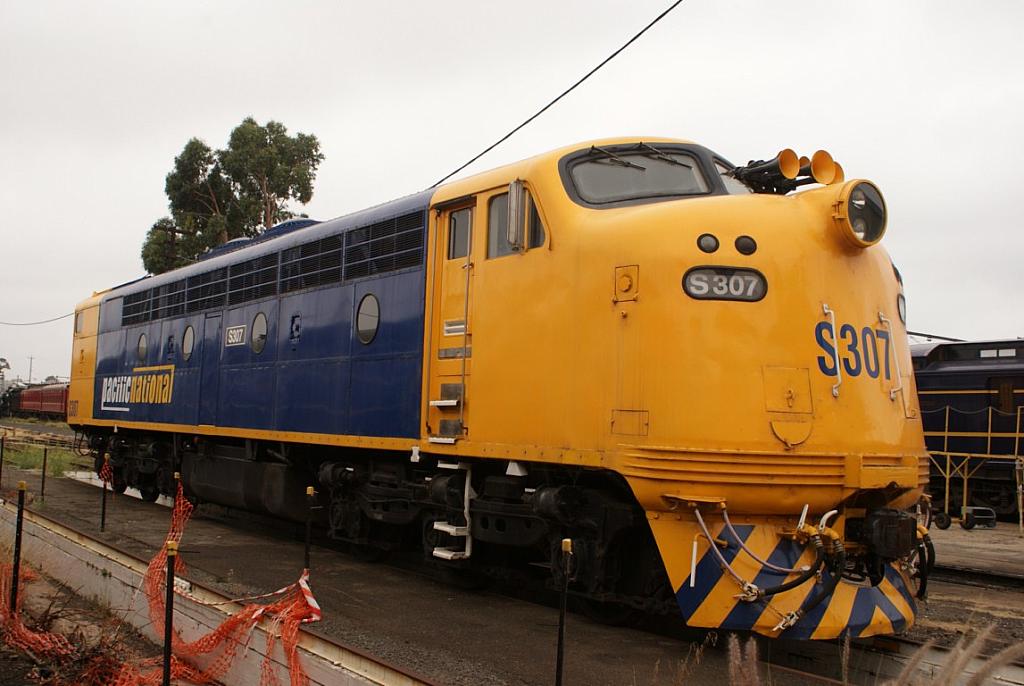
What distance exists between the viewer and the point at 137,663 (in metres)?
6.60

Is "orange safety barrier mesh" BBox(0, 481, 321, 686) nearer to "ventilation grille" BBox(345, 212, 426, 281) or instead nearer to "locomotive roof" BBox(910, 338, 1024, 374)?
"ventilation grille" BBox(345, 212, 426, 281)

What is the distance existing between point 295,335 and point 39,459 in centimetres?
1643

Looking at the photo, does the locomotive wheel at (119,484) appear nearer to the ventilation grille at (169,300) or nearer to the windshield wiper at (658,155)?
the ventilation grille at (169,300)

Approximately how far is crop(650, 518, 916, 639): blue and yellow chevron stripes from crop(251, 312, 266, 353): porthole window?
677cm

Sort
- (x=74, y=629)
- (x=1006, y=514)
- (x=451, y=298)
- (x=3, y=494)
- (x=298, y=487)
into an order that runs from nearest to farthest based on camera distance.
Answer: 1. (x=74, y=629)
2. (x=451, y=298)
3. (x=298, y=487)
4. (x=3, y=494)
5. (x=1006, y=514)

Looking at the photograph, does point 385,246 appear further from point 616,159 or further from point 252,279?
point 252,279

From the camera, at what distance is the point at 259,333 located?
1139cm

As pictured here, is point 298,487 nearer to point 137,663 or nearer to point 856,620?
point 137,663

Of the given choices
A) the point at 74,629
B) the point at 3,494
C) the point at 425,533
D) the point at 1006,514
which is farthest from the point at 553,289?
the point at 1006,514

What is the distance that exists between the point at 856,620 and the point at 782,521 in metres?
0.75

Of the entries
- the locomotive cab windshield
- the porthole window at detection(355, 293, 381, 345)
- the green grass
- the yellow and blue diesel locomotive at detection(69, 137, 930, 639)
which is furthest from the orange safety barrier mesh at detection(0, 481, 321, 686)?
the green grass

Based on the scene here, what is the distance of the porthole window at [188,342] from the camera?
43.9 feet

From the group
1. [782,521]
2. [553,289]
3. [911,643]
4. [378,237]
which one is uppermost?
[378,237]

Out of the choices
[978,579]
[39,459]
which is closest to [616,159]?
[978,579]
